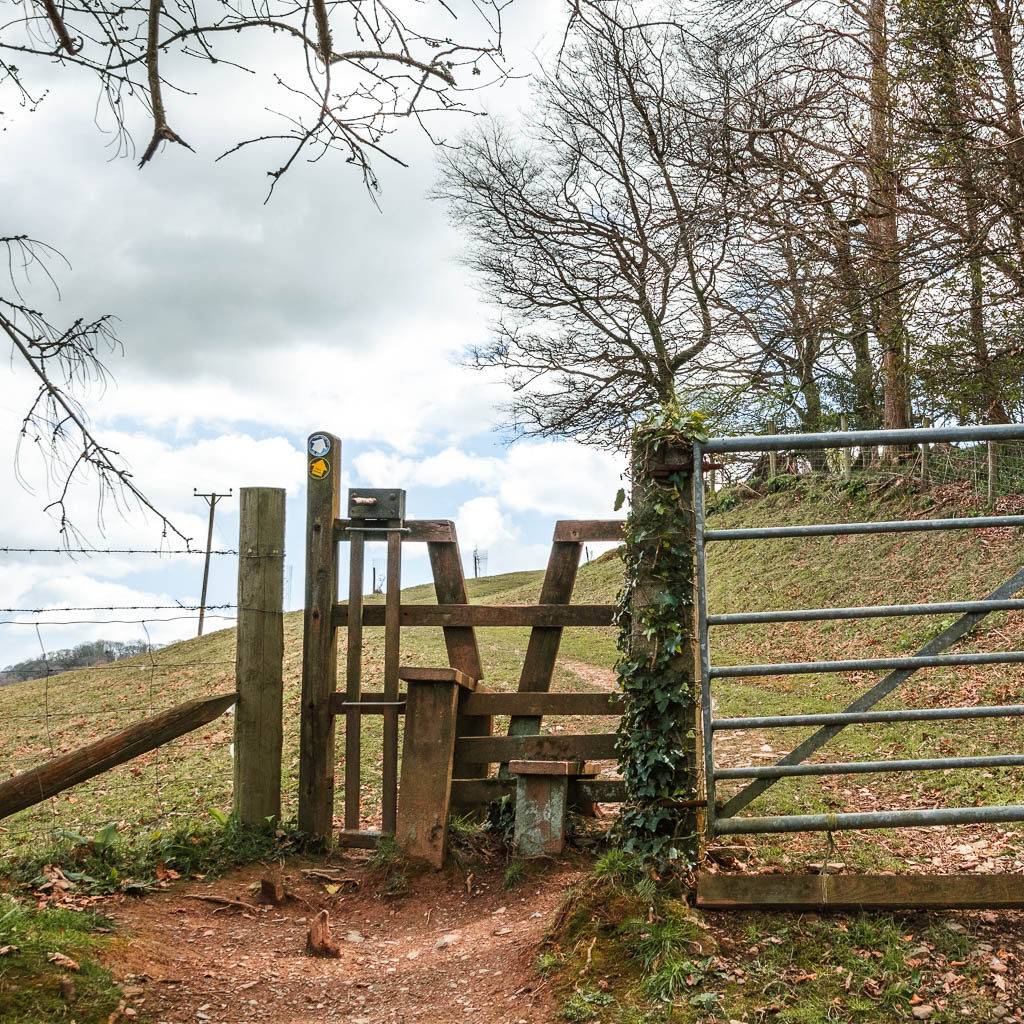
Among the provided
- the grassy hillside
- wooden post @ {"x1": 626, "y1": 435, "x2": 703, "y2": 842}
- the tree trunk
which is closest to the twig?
the grassy hillside

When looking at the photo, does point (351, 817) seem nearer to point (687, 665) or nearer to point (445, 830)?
point (445, 830)

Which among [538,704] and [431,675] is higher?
[431,675]

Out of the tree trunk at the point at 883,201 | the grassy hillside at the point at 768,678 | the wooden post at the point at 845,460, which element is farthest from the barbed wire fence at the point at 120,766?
the wooden post at the point at 845,460

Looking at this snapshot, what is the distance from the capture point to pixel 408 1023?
3.97 m

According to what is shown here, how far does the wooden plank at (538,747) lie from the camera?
5668 mm

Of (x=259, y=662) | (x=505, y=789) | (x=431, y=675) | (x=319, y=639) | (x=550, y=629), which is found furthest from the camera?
(x=319, y=639)

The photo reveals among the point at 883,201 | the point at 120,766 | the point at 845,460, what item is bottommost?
the point at 120,766

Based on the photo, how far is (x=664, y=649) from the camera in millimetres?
4691

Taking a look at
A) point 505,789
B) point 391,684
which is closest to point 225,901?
point 391,684

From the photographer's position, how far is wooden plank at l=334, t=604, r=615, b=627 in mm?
5883

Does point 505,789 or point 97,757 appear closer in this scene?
point 97,757

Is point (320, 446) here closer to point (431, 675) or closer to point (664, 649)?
point (431, 675)

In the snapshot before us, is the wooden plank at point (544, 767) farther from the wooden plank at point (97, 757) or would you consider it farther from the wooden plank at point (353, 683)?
the wooden plank at point (97, 757)

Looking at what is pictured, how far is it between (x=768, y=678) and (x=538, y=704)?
9224mm
